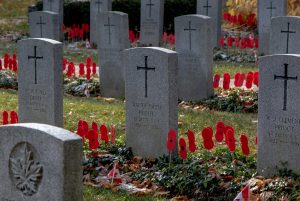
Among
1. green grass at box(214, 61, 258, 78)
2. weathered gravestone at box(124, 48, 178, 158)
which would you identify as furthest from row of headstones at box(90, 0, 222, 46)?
weathered gravestone at box(124, 48, 178, 158)

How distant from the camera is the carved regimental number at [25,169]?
551 centimetres

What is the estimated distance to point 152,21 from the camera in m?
21.3

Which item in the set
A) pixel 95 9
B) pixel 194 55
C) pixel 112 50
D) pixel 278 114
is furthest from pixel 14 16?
pixel 278 114

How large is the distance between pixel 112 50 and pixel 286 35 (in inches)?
126

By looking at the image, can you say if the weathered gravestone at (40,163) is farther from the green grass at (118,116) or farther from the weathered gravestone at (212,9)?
the weathered gravestone at (212,9)

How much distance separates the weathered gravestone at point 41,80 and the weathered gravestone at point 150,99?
955mm

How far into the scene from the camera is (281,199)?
725cm

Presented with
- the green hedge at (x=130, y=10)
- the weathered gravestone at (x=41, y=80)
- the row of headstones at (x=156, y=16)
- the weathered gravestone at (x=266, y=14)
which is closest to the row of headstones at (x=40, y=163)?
the weathered gravestone at (x=41, y=80)

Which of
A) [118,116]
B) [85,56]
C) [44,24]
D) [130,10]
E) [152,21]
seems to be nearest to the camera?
[118,116]

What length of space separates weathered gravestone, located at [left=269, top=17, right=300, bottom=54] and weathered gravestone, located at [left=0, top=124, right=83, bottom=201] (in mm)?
8506

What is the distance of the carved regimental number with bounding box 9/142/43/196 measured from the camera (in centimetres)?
551

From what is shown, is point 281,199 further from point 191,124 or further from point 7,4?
point 7,4

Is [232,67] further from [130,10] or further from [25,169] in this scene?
[25,169]

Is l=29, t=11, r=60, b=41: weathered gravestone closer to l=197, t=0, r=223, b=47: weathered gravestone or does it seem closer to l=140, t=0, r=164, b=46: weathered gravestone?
l=140, t=0, r=164, b=46: weathered gravestone
